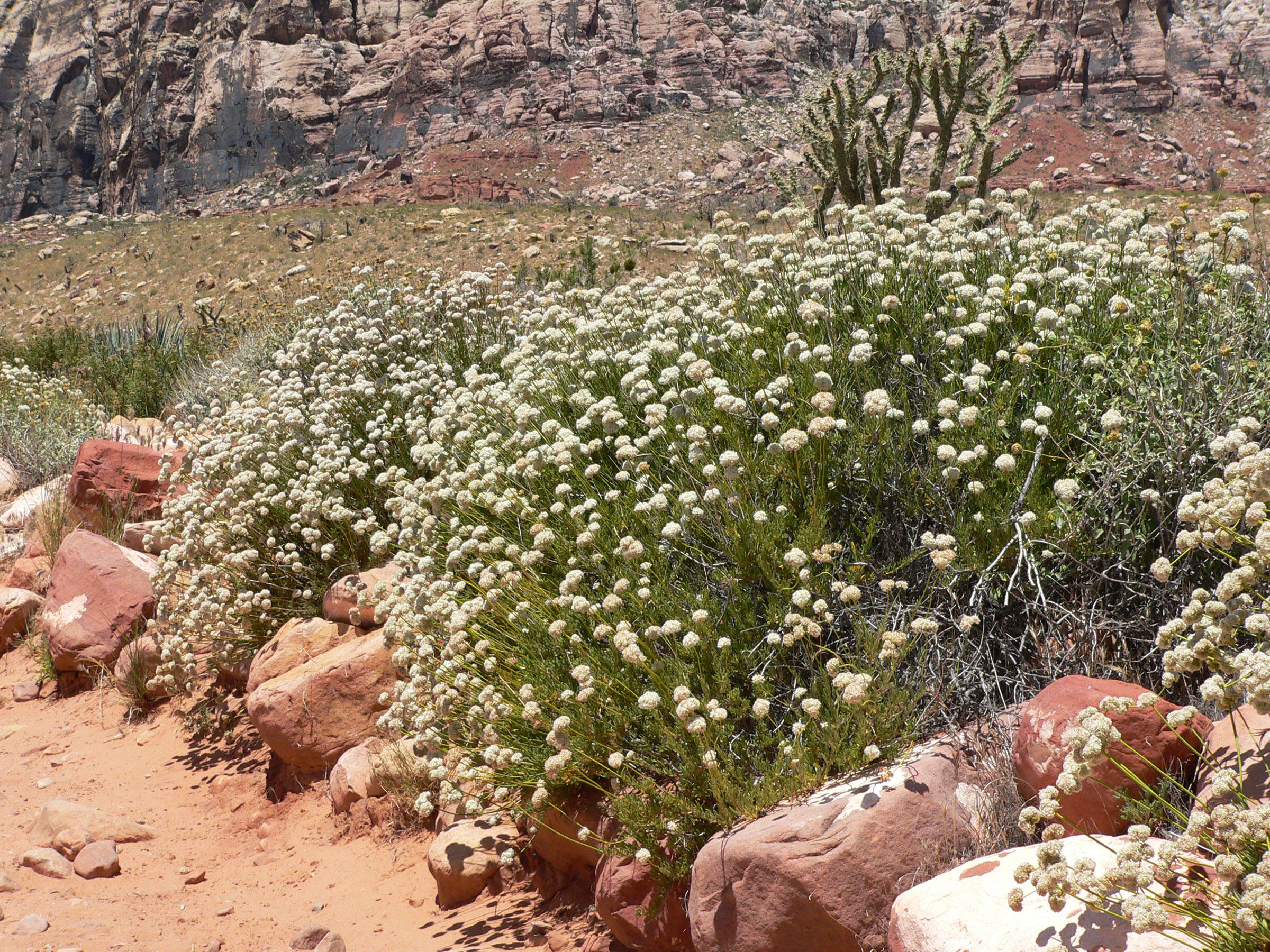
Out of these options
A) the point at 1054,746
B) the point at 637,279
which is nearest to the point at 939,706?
the point at 1054,746

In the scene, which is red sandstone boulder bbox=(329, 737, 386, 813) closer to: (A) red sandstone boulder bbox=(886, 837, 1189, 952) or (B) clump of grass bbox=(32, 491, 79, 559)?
(A) red sandstone boulder bbox=(886, 837, 1189, 952)

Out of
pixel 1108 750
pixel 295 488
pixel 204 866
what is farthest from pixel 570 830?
pixel 295 488

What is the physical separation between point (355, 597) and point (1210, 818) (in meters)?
4.95

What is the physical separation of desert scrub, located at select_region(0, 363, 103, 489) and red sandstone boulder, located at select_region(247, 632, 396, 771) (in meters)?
6.20

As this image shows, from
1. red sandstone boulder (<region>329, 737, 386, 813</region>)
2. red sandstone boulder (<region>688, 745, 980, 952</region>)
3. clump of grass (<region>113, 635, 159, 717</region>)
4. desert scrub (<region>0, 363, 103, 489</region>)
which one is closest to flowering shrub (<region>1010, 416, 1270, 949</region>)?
red sandstone boulder (<region>688, 745, 980, 952</region>)

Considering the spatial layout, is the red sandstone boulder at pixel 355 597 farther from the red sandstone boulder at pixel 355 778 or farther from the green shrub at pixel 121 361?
the green shrub at pixel 121 361

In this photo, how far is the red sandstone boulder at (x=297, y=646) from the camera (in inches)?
226

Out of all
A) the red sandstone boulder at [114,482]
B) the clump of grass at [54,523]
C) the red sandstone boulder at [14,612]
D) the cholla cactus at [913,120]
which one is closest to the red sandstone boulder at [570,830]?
the cholla cactus at [913,120]

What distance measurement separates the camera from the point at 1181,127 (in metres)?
57.1

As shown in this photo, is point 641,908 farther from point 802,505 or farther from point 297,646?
point 297,646

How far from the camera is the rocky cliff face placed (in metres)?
60.3

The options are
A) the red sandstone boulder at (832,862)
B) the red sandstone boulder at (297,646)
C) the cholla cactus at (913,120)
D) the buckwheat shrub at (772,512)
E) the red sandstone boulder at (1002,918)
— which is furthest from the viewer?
the cholla cactus at (913,120)

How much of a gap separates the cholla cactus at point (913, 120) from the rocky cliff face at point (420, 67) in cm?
5686

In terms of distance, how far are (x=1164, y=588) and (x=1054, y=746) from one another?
38.4 inches
